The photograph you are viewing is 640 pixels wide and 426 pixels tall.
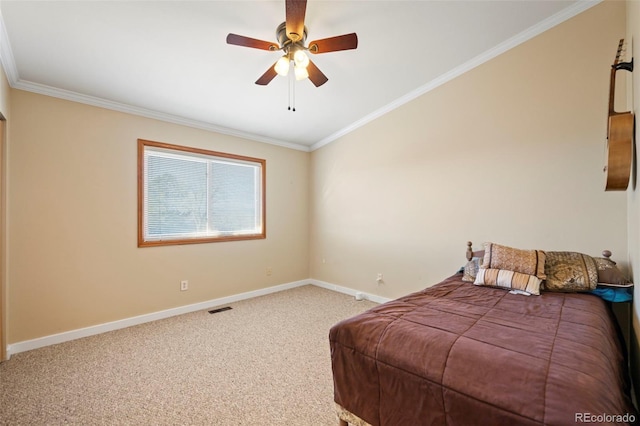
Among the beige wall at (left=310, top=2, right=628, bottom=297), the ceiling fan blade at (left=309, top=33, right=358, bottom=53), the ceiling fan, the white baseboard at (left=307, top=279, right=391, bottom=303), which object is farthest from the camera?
the white baseboard at (left=307, top=279, right=391, bottom=303)

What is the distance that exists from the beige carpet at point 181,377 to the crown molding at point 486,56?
2.95 m

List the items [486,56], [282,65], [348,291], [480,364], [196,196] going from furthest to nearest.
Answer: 1. [348,291]
2. [196,196]
3. [486,56]
4. [282,65]
5. [480,364]

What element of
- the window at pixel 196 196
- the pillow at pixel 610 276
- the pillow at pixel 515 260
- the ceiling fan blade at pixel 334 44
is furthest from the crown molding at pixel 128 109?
the pillow at pixel 610 276

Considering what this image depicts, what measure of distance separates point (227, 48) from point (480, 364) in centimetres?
286

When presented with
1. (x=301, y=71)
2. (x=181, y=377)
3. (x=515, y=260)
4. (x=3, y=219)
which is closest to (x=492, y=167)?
(x=515, y=260)

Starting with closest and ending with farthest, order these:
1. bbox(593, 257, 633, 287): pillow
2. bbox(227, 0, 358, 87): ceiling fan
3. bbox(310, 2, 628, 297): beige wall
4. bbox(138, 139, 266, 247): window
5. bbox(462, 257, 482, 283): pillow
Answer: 1. bbox(227, 0, 358, 87): ceiling fan
2. bbox(593, 257, 633, 287): pillow
3. bbox(310, 2, 628, 297): beige wall
4. bbox(462, 257, 482, 283): pillow
5. bbox(138, 139, 266, 247): window

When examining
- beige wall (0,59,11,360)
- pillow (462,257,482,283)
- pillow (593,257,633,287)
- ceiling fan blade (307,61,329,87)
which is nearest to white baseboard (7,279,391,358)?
beige wall (0,59,11,360)

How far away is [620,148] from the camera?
5.31 feet

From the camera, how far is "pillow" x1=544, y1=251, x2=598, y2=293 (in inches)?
79.3

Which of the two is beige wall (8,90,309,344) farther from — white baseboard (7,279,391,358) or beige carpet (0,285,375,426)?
beige carpet (0,285,375,426)

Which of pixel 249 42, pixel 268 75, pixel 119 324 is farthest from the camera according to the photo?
pixel 119 324

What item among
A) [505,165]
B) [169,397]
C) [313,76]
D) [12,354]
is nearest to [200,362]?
[169,397]

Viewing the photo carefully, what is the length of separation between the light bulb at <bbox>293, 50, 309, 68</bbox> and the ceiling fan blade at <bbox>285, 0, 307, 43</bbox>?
9cm

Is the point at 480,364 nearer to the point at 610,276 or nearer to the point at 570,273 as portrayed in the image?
the point at 570,273
